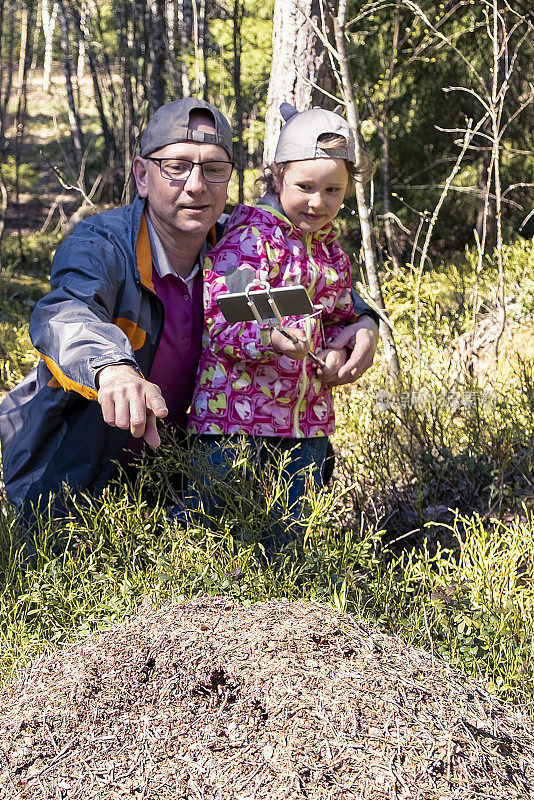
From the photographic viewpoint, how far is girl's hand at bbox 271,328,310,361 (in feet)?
8.21

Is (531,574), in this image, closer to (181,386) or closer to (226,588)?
(226,588)

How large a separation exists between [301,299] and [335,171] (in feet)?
1.85

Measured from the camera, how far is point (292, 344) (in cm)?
250

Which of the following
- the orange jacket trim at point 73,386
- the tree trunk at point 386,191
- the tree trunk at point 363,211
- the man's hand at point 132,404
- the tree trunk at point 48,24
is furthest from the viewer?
the tree trunk at point 48,24

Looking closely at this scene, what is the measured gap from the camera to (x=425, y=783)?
1.44 m

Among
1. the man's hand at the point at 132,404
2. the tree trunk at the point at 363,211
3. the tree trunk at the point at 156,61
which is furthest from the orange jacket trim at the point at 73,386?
the tree trunk at the point at 156,61

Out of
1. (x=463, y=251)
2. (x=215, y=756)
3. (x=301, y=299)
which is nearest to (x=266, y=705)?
(x=215, y=756)

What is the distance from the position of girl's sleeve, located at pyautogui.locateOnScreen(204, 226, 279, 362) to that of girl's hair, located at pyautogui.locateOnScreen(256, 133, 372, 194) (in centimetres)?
22

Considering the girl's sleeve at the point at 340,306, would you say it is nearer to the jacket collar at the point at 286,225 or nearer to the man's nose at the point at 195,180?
the jacket collar at the point at 286,225

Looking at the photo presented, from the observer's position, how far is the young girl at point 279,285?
8.70 feet

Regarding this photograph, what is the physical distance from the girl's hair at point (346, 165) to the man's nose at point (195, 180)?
1.05 feet

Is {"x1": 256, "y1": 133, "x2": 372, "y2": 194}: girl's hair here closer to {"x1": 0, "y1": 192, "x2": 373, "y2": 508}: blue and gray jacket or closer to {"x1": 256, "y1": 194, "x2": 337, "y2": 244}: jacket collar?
{"x1": 256, "y1": 194, "x2": 337, "y2": 244}: jacket collar

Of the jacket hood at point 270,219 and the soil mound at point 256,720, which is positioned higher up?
the jacket hood at point 270,219

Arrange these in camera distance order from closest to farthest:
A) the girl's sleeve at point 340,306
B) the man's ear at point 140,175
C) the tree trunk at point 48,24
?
the man's ear at point 140,175 < the girl's sleeve at point 340,306 < the tree trunk at point 48,24
